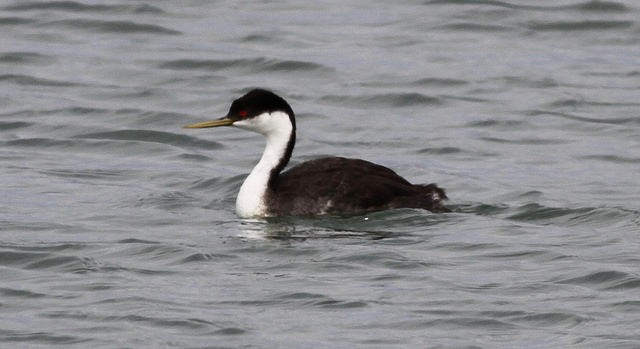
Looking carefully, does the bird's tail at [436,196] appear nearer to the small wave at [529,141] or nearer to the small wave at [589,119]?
the small wave at [529,141]

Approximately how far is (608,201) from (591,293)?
3.10 meters

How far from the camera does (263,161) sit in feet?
47.8

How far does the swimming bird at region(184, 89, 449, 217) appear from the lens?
557 inches

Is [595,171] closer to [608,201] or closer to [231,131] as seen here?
[608,201]

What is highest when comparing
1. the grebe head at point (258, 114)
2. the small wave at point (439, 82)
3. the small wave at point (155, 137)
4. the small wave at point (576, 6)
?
the grebe head at point (258, 114)

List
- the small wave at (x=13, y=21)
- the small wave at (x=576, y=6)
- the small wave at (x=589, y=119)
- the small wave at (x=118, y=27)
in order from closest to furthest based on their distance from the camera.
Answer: the small wave at (x=589, y=119)
the small wave at (x=118, y=27)
the small wave at (x=13, y=21)
the small wave at (x=576, y=6)

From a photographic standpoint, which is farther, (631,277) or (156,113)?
(156,113)

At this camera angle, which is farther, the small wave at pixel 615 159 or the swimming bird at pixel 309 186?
the small wave at pixel 615 159

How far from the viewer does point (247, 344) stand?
34.6ft

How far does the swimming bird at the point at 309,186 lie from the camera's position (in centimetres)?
1414

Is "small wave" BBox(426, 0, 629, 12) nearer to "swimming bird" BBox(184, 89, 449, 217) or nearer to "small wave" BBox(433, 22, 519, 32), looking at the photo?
"small wave" BBox(433, 22, 519, 32)

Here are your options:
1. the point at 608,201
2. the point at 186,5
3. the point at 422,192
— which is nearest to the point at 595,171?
the point at 608,201

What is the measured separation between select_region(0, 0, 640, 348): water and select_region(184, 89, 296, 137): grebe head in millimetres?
728

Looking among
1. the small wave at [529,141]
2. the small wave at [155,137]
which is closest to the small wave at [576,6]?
the small wave at [529,141]
